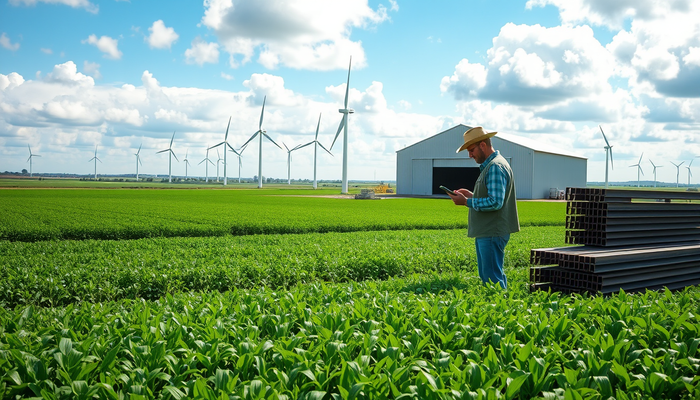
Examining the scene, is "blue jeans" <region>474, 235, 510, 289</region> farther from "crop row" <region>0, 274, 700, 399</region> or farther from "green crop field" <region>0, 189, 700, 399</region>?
"crop row" <region>0, 274, 700, 399</region>

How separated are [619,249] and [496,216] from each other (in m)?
3.19

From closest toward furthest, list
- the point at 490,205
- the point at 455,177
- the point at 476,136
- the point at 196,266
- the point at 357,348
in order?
the point at 357,348, the point at 490,205, the point at 476,136, the point at 196,266, the point at 455,177

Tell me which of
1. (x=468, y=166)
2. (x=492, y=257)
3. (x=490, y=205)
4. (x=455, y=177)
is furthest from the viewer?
(x=455, y=177)

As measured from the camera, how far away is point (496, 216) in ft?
23.4

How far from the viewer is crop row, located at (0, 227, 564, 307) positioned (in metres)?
8.58

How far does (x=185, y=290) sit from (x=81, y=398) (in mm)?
6429

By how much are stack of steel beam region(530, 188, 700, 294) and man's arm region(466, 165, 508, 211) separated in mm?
1818

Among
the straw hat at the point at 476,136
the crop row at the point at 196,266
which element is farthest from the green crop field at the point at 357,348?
the straw hat at the point at 476,136

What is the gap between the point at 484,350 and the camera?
433 centimetres

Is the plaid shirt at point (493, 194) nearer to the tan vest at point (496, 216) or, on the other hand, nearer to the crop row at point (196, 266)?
the tan vest at point (496, 216)

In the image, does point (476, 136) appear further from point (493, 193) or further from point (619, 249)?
point (619, 249)

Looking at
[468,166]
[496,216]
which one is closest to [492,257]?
[496,216]

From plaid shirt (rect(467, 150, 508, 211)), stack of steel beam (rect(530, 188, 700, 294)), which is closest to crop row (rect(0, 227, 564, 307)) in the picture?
stack of steel beam (rect(530, 188, 700, 294))

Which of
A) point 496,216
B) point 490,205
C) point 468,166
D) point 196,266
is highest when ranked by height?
point 468,166
